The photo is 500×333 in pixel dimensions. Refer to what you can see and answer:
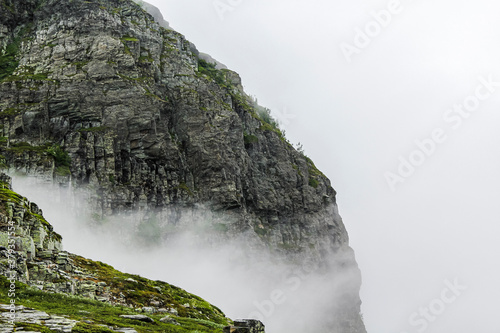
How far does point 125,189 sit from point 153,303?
390 ft

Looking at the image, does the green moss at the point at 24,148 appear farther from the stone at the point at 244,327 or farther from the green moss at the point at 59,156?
the stone at the point at 244,327

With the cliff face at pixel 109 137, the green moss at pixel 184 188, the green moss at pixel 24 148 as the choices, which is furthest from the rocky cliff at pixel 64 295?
the green moss at pixel 184 188

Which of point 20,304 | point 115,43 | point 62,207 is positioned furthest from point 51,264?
point 115,43

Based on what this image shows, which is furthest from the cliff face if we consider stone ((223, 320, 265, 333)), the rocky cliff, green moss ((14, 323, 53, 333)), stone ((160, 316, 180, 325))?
green moss ((14, 323, 53, 333))

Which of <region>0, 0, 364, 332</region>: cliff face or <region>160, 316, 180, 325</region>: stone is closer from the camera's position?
<region>160, 316, 180, 325</region>: stone

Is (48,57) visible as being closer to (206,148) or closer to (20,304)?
(206,148)

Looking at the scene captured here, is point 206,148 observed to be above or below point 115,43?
below

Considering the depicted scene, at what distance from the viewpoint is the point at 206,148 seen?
19550 centimetres

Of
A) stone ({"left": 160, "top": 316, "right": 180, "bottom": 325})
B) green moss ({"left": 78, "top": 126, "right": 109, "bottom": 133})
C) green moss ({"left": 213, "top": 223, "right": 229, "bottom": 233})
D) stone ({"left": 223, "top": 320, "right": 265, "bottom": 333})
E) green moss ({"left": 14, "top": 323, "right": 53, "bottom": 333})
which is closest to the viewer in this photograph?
green moss ({"left": 14, "top": 323, "right": 53, "bottom": 333})

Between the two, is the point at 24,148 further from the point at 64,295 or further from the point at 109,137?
the point at 64,295

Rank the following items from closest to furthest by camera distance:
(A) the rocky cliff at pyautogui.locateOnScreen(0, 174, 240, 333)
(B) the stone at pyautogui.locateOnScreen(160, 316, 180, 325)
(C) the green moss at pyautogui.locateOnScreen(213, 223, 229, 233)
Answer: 1. (A) the rocky cliff at pyautogui.locateOnScreen(0, 174, 240, 333)
2. (B) the stone at pyautogui.locateOnScreen(160, 316, 180, 325)
3. (C) the green moss at pyautogui.locateOnScreen(213, 223, 229, 233)

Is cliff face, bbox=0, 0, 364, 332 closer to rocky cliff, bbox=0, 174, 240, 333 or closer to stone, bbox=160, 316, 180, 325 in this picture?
rocky cliff, bbox=0, 174, 240, 333

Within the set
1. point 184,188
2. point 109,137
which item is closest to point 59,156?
point 109,137

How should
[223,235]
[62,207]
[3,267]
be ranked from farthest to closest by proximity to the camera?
[223,235] → [62,207] → [3,267]
